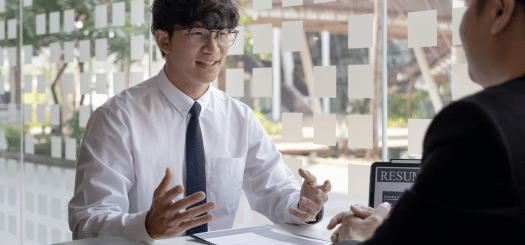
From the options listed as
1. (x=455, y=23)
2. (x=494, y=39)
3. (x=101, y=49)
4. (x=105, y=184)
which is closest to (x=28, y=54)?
(x=101, y=49)

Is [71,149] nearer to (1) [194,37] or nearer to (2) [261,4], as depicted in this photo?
(2) [261,4]

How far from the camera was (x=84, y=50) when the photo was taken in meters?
4.10

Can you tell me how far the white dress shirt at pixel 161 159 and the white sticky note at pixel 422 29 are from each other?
0.88 meters

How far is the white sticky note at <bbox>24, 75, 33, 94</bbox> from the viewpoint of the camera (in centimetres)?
429

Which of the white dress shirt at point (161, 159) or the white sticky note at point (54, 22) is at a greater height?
the white sticky note at point (54, 22)

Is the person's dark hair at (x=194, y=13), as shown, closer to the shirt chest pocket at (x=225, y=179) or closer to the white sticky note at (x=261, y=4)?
the shirt chest pocket at (x=225, y=179)

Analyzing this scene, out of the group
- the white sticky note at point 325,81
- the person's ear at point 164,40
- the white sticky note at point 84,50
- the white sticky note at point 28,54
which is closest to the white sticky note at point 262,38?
the white sticky note at point 325,81

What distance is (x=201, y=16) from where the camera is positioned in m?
2.06

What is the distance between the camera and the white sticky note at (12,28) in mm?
4352

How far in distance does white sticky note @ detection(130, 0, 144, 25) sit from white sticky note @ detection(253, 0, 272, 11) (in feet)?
4.10

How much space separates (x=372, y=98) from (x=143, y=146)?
1239 mm

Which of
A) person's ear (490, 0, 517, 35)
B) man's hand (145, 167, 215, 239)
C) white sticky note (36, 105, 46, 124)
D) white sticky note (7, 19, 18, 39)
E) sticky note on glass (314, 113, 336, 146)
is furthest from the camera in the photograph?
white sticky note (7, 19, 18, 39)

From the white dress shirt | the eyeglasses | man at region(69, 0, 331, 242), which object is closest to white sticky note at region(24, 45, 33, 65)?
man at region(69, 0, 331, 242)

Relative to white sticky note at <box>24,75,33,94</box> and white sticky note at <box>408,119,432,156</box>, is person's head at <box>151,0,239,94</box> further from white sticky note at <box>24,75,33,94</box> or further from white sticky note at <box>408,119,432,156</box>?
white sticky note at <box>24,75,33,94</box>
